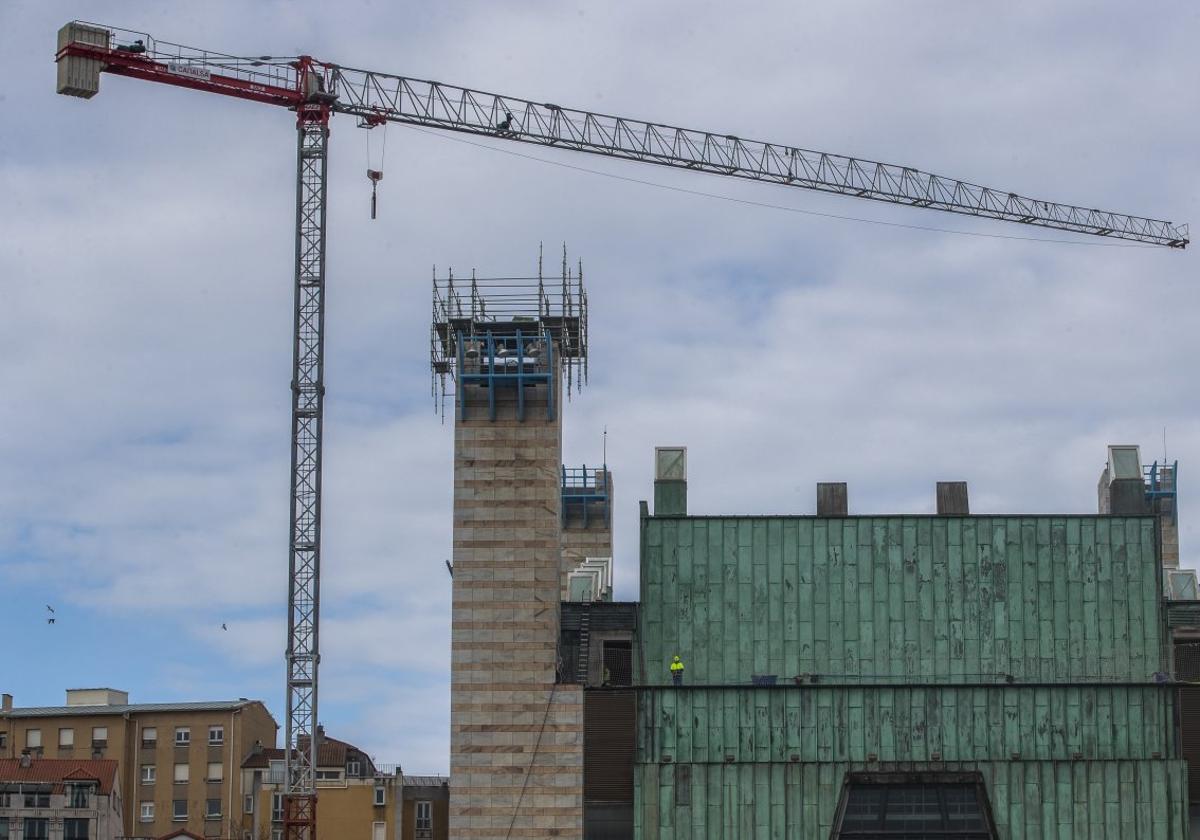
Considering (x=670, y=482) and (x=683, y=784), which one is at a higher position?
(x=670, y=482)

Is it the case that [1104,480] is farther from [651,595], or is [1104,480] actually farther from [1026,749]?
[651,595]

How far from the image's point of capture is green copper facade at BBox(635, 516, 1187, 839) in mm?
109188

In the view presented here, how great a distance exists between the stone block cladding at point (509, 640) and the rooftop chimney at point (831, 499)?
1559 cm

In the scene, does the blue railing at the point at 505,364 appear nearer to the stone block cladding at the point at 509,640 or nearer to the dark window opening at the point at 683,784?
the stone block cladding at the point at 509,640

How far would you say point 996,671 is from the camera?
112875 millimetres

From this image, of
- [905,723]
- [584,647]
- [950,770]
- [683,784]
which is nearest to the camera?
[683,784]

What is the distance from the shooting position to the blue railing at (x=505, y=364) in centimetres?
11206

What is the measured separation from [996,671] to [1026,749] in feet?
15.5

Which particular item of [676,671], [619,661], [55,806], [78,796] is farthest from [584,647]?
[55,806]

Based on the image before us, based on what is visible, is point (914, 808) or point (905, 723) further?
point (905, 723)

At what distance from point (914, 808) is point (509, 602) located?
81.0 feet

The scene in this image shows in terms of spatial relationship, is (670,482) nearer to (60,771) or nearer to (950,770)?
(950,770)

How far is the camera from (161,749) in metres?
151

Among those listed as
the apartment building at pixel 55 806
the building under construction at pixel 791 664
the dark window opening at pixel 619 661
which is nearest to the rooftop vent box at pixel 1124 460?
the building under construction at pixel 791 664
